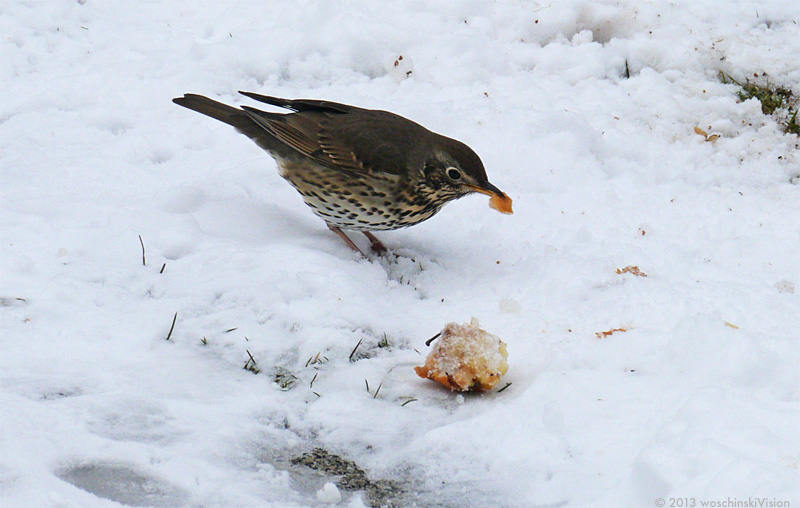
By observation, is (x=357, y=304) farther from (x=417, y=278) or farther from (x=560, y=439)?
(x=560, y=439)

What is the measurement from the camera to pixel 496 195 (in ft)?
13.8

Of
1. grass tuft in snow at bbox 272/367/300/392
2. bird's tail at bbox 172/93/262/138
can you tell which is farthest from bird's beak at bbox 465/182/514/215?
grass tuft in snow at bbox 272/367/300/392

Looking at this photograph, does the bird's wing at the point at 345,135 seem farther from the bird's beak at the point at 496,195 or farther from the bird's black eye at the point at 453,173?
the bird's beak at the point at 496,195

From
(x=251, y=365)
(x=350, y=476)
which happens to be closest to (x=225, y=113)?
(x=251, y=365)

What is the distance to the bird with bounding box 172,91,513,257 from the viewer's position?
4242 millimetres

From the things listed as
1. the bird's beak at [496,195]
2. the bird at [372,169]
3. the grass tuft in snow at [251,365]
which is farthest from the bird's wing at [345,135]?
the grass tuft in snow at [251,365]

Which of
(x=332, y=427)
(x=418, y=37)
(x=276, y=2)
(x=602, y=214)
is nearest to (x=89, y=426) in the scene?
(x=332, y=427)

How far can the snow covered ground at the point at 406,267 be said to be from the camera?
2559mm

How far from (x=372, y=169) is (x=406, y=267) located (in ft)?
1.93

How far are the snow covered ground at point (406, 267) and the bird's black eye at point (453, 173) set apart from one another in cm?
50

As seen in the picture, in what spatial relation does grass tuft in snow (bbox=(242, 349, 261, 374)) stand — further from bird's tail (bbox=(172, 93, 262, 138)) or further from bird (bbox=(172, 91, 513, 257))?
bird's tail (bbox=(172, 93, 262, 138))

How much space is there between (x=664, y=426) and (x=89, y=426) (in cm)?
194

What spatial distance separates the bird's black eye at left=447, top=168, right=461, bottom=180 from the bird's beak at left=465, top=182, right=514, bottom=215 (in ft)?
0.26

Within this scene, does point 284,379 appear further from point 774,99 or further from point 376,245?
point 774,99
